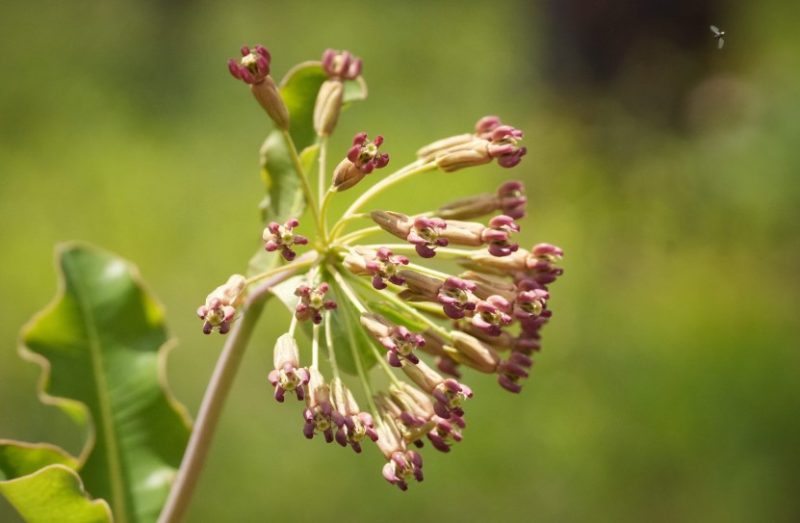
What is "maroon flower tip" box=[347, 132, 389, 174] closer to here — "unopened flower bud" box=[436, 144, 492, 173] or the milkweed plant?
the milkweed plant

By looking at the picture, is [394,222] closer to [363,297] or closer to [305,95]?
[363,297]

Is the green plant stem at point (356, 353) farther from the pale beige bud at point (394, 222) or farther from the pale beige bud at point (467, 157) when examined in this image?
the pale beige bud at point (467, 157)

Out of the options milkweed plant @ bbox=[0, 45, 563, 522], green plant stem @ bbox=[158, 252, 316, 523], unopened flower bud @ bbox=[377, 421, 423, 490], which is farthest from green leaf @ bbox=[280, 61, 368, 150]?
unopened flower bud @ bbox=[377, 421, 423, 490]

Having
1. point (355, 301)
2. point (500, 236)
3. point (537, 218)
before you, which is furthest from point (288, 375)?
point (537, 218)

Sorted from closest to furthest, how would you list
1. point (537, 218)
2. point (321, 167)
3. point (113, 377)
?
1. point (321, 167)
2. point (113, 377)
3. point (537, 218)

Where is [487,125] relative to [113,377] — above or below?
above

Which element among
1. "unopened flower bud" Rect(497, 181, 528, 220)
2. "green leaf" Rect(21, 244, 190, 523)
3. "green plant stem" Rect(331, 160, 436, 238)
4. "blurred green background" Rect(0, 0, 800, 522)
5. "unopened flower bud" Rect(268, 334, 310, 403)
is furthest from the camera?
"blurred green background" Rect(0, 0, 800, 522)

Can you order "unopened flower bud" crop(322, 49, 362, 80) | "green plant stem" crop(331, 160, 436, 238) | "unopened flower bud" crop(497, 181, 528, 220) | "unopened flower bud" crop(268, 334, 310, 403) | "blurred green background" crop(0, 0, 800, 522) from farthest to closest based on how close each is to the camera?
"blurred green background" crop(0, 0, 800, 522) < "unopened flower bud" crop(322, 49, 362, 80) < "unopened flower bud" crop(497, 181, 528, 220) < "green plant stem" crop(331, 160, 436, 238) < "unopened flower bud" crop(268, 334, 310, 403)
